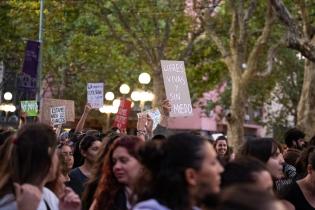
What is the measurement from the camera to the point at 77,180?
852 centimetres

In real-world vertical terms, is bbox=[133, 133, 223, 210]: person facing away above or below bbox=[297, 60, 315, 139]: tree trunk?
below

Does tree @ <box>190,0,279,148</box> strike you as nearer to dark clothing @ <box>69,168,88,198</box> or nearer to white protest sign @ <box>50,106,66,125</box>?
white protest sign @ <box>50,106,66,125</box>

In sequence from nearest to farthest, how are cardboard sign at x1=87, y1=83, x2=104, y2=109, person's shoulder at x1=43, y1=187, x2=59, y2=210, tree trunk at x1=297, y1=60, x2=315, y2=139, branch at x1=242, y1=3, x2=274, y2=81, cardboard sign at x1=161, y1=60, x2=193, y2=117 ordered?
1. person's shoulder at x1=43, y1=187, x2=59, y2=210
2. cardboard sign at x1=161, y1=60, x2=193, y2=117
3. cardboard sign at x1=87, y1=83, x2=104, y2=109
4. tree trunk at x1=297, y1=60, x2=315, y2=139
5. branch at x1=242, y1=3, x2=274, y2=81

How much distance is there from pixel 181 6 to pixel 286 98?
554 inches

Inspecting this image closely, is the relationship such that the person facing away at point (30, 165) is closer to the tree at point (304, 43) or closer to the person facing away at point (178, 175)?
the person facing away at point (178, 175)

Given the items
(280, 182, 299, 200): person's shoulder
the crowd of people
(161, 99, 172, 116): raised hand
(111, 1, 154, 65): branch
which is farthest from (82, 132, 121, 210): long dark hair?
(111, 1, 154, 65): branch

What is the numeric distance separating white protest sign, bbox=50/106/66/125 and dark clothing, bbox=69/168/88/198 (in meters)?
5.05

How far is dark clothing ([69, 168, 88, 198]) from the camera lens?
8.37 m

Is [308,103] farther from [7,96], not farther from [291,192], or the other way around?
[291,192]

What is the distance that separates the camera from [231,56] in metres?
25.2

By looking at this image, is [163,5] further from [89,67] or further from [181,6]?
[89,67]

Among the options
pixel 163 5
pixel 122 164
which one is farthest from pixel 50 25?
pixel 122 164

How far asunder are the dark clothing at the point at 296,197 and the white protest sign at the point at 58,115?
6.94 m

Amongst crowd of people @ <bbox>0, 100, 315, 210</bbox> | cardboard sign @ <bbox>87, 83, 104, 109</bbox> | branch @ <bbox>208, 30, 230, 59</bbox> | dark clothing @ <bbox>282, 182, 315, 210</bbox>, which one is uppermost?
branch @ <bbox>208, 30, 230, 59</bbox>
